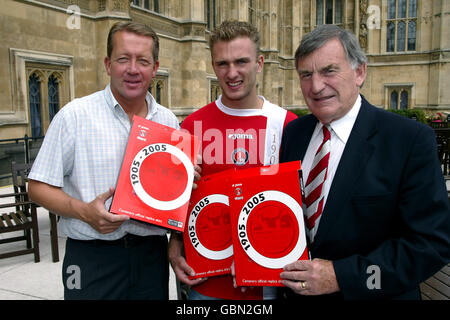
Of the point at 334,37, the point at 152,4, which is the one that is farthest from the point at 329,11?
the point at 334,37

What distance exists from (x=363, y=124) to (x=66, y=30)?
1051 centimetres

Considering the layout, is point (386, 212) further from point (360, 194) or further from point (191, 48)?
point (191, 48)

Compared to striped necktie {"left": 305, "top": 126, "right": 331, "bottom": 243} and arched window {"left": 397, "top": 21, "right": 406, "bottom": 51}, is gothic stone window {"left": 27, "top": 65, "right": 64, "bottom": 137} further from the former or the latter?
arched window {"left": 397, "top": 21, "right": 406, "bottom": 51}

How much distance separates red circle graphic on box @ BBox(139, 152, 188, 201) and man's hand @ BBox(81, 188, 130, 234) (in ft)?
0.58

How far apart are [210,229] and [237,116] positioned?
0.90m

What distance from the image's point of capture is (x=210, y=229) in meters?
1.88

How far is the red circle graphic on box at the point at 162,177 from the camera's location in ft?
5.91

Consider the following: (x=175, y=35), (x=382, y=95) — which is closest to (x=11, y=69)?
(x=175, y=35)

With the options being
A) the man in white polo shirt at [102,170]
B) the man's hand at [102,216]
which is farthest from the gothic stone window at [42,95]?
the man's hand at [102,216]

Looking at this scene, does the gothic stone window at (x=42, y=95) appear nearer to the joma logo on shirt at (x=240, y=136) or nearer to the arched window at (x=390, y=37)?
the joma logo on shirt at (x=240, y=136)

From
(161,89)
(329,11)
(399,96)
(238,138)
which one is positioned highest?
(329,11)

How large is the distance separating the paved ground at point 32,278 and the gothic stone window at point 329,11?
33.1 m

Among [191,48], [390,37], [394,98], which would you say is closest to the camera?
[191,48]

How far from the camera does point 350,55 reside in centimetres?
167
